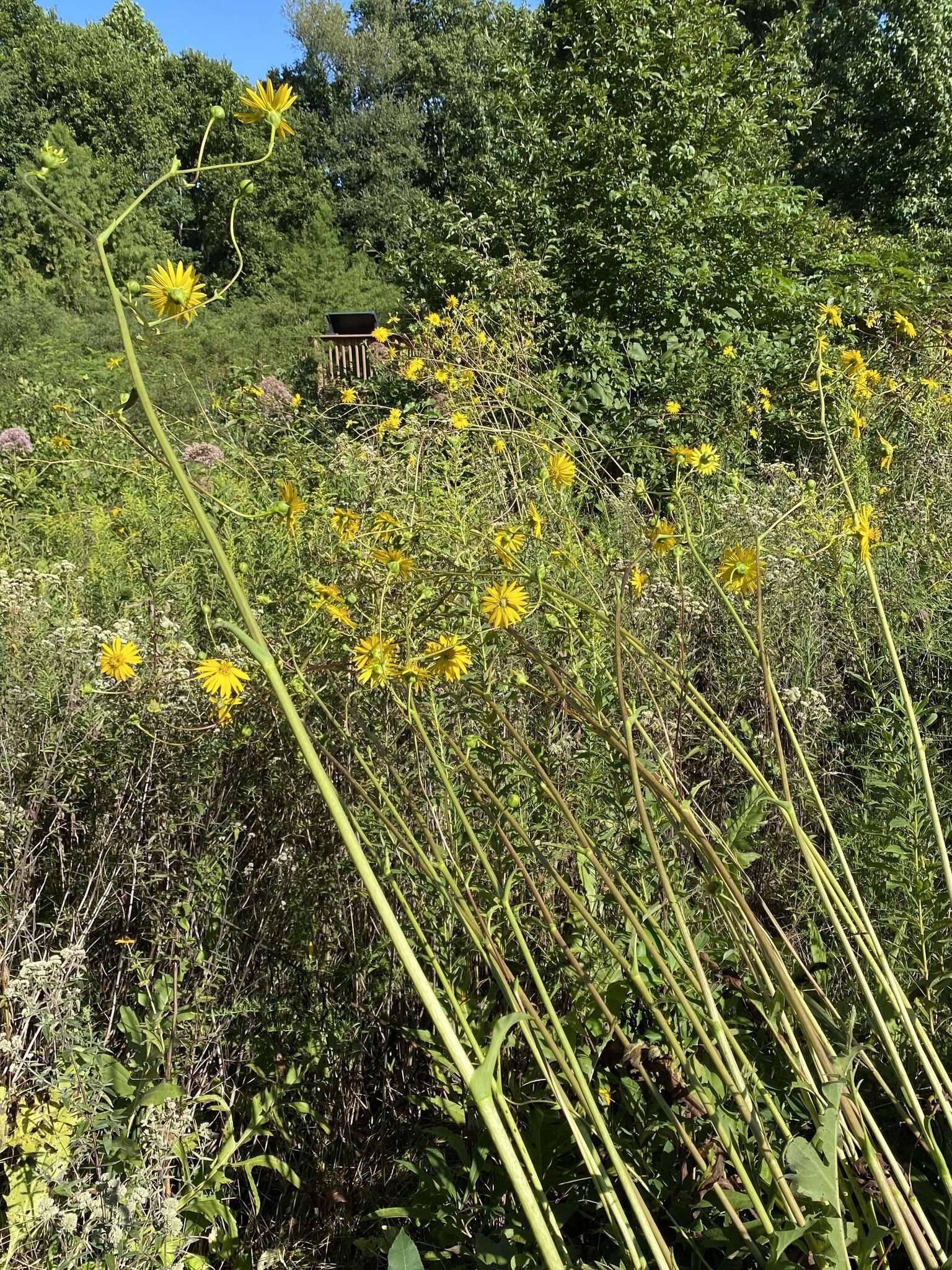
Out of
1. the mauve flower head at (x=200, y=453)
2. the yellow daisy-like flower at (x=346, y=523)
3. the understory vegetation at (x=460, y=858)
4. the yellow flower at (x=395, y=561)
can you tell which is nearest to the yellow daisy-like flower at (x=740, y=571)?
the understory vegetation at (x=460, y=858)

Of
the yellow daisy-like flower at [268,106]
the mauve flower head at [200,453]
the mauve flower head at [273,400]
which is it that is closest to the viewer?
the yellow daisy-like flower at [268,106]

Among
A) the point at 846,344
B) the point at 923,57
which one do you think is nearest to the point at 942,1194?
the point at 846,344

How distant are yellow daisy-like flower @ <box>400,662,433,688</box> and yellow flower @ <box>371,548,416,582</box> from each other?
0.15 meters

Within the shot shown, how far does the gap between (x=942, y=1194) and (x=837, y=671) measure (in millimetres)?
1555

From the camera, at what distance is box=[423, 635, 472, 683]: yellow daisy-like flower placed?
3.64ft

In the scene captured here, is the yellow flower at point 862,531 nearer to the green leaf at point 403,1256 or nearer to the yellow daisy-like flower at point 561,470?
the yellow daisy-like flower at point 561,470

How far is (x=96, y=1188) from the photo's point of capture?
123cm

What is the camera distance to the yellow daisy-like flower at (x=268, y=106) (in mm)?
877

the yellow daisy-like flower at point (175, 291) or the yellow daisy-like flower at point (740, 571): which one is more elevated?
the yellow daisy-like flower at point (175, 291)

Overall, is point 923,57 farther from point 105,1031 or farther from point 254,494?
point 105,1031

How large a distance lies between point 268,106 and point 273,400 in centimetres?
374

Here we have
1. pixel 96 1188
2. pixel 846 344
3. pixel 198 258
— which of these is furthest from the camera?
pixel 198 258

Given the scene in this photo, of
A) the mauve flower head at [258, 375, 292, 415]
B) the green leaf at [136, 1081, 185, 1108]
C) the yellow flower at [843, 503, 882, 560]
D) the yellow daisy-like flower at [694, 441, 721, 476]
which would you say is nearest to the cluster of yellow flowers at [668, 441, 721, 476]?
the yellow daisy-like flower at [694, 441, 721, 476]

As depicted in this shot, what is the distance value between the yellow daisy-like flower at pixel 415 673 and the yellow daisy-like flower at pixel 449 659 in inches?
0.4
